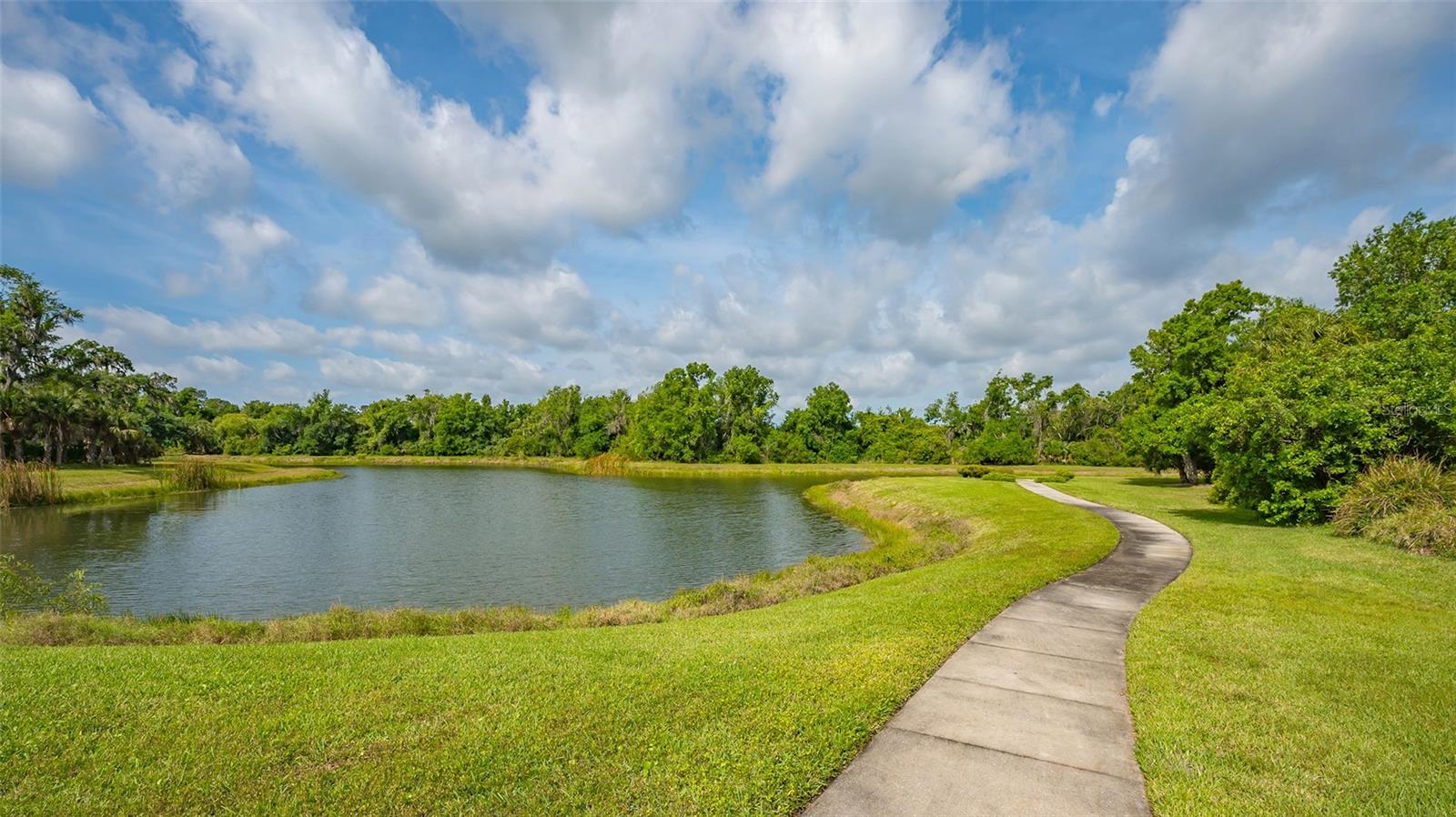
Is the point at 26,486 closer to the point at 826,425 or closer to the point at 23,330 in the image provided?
the point at 23,330

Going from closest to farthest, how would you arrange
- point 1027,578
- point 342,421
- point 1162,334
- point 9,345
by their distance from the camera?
1. point 1027,578
2. point 1162,334
3. point 9,345
4. point 342,421

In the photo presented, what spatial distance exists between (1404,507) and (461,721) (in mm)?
21155

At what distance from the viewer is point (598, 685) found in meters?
6.30

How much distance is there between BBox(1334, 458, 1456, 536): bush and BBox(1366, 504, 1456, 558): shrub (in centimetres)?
31

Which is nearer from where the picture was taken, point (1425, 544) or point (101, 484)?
point (1425, 544)

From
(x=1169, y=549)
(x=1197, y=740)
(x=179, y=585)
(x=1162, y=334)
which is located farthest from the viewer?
(x=1162, y=334)

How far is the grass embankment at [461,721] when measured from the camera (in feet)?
14.3

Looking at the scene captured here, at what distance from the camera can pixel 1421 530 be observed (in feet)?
43.3

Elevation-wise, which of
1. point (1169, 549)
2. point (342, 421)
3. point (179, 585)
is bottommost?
point (179, 585)

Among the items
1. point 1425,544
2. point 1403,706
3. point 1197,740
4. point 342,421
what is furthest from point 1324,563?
point 342,421

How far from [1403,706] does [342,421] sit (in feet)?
448

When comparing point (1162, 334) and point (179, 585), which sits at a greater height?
point (1162, 334)

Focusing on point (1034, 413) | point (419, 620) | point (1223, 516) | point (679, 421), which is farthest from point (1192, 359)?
point (679, 421)

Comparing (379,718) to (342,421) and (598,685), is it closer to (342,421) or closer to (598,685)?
(598,685)
